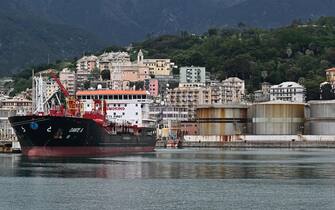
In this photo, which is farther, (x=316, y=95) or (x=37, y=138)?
(x=316, y=95)

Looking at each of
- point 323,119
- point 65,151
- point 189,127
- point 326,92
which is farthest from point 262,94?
point 65,151

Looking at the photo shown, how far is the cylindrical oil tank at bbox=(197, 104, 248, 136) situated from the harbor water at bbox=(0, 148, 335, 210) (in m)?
63.0

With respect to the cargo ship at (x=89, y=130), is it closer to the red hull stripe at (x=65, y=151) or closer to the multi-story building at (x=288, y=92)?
the red hull stripe at (x=65, y=151)

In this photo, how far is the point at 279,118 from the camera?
5595 inches

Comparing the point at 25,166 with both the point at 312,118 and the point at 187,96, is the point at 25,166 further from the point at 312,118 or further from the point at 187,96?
the point at 187,96

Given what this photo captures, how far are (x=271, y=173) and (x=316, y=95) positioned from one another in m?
117

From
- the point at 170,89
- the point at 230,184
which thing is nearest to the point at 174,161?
the point at 230,184

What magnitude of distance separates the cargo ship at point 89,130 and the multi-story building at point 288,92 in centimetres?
6539

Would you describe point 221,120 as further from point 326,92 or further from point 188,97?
point 188,97

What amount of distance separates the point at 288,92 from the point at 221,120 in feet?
142

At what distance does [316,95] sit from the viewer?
185 meters

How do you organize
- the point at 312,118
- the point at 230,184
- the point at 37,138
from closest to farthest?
the point at 230,184 → the point at 37,138 → the point at 312,118

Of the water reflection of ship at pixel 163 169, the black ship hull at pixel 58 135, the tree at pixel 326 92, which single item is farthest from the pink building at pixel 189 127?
the water reflection of ship at pixel 163 169


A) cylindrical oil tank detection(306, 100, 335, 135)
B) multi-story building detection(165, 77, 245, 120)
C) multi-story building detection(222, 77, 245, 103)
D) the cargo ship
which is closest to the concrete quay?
cylindrical oil tank detection(306, 100, 335, 135)
